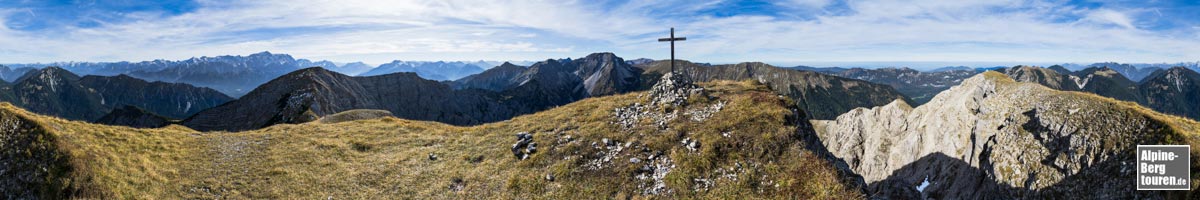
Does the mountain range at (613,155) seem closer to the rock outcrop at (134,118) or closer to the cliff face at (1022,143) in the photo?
the cliff face at (1022,143)

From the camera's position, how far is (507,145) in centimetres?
2173

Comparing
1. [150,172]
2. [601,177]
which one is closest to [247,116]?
[150,172]

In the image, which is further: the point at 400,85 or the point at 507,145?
the point at 400,85

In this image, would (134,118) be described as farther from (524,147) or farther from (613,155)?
(613,155)

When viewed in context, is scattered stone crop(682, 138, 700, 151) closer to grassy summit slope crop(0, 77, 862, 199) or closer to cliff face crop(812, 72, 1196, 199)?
grassy summit slope crop(0, 77, 862, 199)

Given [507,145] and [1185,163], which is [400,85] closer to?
[507,145]

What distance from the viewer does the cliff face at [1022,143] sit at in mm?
23141

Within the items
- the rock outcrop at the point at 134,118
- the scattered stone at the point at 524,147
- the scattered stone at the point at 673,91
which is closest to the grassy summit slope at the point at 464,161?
the scattered stone at the point at 524,147

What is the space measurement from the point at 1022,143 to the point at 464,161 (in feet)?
114

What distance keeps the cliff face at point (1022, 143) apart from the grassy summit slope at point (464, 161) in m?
7.33

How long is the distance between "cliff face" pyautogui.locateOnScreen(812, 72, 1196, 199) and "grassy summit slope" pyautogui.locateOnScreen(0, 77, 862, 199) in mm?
7334

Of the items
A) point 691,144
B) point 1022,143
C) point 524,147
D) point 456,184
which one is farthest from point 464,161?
point 1022,143

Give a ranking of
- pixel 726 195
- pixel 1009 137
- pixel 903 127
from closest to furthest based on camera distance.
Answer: pixel 726 195 → pixel 1009 137 → pixel 903 127

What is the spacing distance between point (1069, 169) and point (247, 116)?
401 ft
